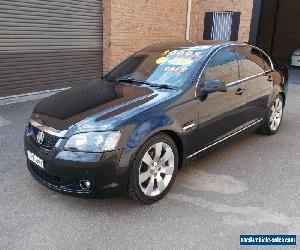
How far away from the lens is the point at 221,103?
3934 mm

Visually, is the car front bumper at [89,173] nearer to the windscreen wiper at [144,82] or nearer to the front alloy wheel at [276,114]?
the windscreen wiper at [144,82]

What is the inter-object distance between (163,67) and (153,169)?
4.48 ft

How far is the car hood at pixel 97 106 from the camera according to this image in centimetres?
304

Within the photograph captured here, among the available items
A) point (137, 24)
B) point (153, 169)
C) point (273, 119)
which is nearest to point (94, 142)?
point (153, 169)

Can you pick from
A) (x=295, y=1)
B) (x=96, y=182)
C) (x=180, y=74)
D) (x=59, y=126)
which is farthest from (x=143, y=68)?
(x=295, y=1)

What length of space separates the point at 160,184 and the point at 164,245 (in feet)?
2.47

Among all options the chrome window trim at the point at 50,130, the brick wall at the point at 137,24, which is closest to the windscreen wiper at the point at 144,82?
the chrome window trim at the point at 50,130

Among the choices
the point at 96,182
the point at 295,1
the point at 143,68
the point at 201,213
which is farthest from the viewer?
the point at 295,1

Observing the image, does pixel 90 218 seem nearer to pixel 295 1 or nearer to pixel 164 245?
pixel 164 245

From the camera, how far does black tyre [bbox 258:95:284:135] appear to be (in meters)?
5.20

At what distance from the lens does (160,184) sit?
335 centimetres

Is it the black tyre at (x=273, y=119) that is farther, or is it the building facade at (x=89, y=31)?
the building facade at (x=89, y=31)

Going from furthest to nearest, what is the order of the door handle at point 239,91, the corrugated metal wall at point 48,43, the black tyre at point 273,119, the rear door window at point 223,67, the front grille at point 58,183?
the corrugated metal wall at point 48,43 → the black tyre at point 273,119 → the door handle at point 239,91 → the rear door window at point 223,67 → the front grille at point 58,183

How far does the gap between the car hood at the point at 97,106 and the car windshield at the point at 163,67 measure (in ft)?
0.66
